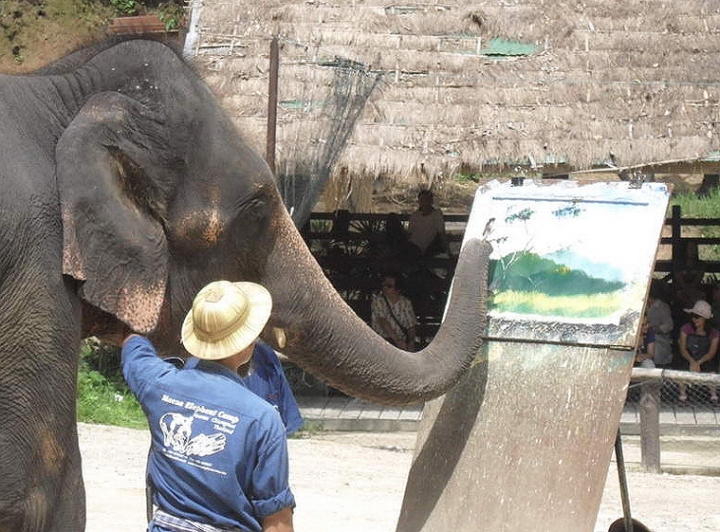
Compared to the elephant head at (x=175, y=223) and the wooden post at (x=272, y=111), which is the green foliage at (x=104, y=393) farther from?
the elephant head at (x=175, y=223)

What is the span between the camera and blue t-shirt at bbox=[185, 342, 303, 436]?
482 centimetres

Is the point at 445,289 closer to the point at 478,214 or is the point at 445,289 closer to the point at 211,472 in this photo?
the point at 478,214

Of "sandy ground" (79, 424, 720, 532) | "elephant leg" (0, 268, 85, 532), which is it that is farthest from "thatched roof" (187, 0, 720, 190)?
"elephant leg" (0, 268, 85, 532)

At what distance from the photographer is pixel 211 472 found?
11.8 ft

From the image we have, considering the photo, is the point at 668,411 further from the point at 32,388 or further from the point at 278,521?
the point at 32,388

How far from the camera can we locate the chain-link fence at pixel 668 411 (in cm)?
928

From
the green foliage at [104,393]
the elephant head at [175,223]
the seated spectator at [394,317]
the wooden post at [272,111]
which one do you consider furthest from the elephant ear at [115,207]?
the seated spectator at [394,317]

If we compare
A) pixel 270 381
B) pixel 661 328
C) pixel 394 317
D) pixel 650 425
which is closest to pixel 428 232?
→ pixel 394 317

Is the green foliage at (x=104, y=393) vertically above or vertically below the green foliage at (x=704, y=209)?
above

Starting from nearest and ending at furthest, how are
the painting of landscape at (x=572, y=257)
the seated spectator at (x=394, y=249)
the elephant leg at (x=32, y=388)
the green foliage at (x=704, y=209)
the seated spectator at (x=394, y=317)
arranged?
→ the elephant leg at (x=32, y=388) → the painting of landscape at (x=572, y=257) → the seated spectator at (x=394, y=317) → the seated spectator at (x=394, y=249) → the green foliage at (x=704, y=209)

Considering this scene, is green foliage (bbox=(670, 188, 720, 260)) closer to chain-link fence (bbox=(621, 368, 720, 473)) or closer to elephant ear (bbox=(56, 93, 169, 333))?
chain-link fence (bbox=(621, 368, 720, 473))

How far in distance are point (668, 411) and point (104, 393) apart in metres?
4.31

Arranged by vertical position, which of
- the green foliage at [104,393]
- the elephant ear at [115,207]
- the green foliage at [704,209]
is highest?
the elephant ear at [115,207]

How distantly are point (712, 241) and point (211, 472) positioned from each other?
35.3 feet
